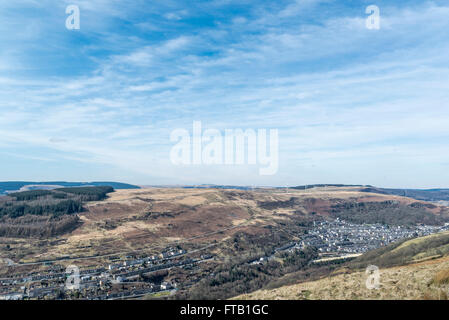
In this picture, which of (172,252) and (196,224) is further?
(196,224)

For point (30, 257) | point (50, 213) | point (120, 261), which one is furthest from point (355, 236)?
point (50, 213)

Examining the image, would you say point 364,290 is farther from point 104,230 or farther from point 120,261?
point 104,230

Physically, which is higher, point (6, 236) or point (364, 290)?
point (364, 290)

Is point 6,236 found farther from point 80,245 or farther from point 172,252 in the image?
point 172,252


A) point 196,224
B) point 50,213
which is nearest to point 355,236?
point 196,224

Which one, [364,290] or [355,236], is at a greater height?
[364,290]

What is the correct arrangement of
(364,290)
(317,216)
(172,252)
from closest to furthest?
(364,290)
(172,252)
(317,216)
